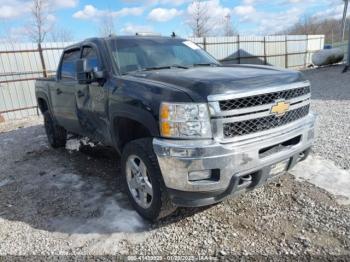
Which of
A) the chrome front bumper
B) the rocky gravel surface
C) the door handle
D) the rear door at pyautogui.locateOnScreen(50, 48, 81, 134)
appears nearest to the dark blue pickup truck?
the chrome front bumper

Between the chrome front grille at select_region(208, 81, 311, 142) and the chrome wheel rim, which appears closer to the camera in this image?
the chrome front grille at select_region(208, 81, 311, 142)

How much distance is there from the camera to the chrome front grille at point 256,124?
2.63 meters

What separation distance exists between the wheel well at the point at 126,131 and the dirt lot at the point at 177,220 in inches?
31.7

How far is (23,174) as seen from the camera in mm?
5105

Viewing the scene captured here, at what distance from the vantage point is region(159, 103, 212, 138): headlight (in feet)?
8.34

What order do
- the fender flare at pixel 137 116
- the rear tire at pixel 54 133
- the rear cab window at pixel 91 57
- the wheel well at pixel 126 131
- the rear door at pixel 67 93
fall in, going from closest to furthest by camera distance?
the fender flare at pixel 137 116
the wheel well at pixel 126 131
the rear cab window at pixel 91 57
the rear door at pixel 67 93
the rear tire at pixel 54 133

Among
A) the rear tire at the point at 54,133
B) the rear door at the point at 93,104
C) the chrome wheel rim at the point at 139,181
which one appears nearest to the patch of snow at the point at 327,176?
the chrome wheel rim at the point at 139,181

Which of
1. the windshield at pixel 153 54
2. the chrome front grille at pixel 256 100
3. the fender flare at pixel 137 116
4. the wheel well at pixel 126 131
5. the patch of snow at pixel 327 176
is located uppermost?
the windshield at pixel 153 54

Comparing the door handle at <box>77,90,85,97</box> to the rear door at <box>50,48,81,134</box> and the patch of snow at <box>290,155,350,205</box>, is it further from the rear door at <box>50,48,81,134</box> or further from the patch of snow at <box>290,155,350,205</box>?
the patch of snow at <box>290,155,350,205</box>

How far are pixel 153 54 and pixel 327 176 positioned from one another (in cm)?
278

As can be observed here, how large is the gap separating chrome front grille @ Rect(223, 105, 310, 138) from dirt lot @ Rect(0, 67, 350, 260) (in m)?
1.00

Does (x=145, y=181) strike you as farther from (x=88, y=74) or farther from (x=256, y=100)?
(x=88, y=74)

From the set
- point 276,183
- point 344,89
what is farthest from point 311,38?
point 276,183

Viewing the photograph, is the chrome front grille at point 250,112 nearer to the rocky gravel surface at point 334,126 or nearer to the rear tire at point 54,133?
the rocky gravel surface at point 334,126
